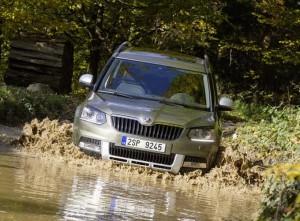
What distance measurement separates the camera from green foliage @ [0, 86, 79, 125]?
43.1ft

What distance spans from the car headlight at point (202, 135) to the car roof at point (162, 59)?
1541 millimetres

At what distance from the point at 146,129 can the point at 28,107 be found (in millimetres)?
5472

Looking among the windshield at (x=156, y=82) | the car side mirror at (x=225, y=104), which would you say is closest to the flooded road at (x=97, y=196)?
the windshield at (x=156, y=82)

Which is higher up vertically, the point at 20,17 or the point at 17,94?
the point at 20,17

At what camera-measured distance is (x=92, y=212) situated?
5.98 metres

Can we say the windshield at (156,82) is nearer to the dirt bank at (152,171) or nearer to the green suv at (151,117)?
the green suv at (151,117)

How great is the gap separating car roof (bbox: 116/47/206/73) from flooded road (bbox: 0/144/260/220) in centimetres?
220

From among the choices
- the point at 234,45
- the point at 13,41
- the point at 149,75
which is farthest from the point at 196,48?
the point at 149,75

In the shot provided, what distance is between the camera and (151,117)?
28.8 feet

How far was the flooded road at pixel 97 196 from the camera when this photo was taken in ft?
19.5

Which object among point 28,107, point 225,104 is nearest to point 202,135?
point 225,104

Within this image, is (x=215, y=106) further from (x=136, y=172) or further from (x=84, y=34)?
(x=84, y=34)

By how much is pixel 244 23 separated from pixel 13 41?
1141cm

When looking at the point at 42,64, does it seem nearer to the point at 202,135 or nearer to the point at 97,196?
the point at 202,135
